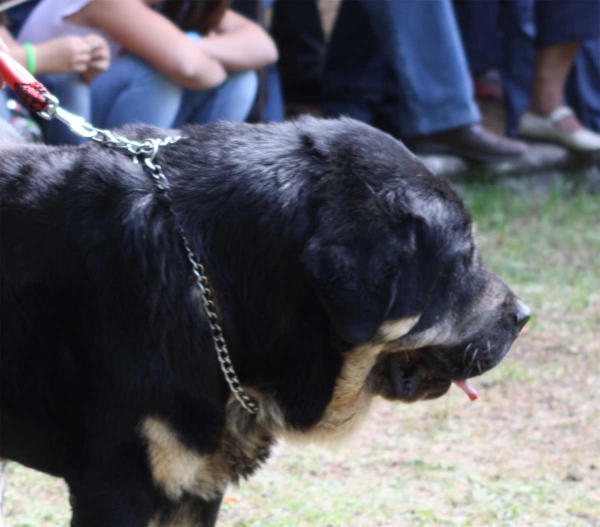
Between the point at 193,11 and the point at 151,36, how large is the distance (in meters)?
0.42

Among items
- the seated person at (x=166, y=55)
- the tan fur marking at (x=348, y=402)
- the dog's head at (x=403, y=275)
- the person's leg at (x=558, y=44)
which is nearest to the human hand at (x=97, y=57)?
the seated person at (x=166, y=55)

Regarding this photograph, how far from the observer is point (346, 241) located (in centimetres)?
223

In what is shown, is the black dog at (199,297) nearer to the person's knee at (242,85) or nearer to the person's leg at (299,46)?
the person's knee at (242,85)

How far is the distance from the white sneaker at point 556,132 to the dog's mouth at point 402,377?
4.64 m

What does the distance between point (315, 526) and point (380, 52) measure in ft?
13.5

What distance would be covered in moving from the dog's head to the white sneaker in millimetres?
4555

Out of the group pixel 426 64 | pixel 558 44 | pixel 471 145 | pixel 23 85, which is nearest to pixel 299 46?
pixel 426 64

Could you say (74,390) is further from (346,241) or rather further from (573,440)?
(573,440)

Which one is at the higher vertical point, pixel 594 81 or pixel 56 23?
pixel 56 23

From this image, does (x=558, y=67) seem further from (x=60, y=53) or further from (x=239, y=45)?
(x=60, y=53)

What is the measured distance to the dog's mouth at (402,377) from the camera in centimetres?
259

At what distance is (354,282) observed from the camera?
2225 mm

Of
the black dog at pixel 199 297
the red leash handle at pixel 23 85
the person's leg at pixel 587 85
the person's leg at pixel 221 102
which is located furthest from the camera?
the person's leg at pixel 587 85

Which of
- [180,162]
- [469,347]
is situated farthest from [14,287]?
[469,347]
